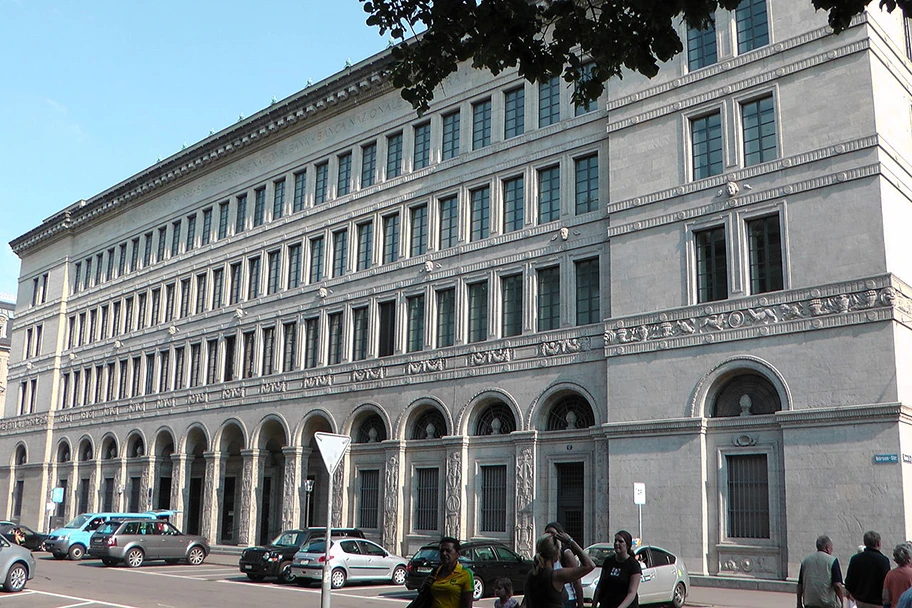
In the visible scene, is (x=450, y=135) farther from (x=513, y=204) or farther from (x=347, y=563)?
(x=347, y=563)

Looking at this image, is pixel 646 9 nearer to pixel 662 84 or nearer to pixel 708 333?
pixel 708 333

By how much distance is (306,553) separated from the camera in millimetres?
27547

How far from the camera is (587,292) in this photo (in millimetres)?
30641

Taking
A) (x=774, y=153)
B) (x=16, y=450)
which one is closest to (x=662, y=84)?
(x=774, y=153)

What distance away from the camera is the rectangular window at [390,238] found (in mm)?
37656

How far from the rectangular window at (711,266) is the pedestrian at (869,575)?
51.8 feet

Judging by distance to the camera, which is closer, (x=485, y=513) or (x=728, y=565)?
(x=728, y=565)

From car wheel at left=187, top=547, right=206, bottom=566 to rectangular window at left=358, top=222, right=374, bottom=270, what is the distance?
40.5 feet

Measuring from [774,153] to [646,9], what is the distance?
18873mm

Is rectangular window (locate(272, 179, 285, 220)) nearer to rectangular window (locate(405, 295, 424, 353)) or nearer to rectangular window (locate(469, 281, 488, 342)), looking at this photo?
rectangular window (locate(405, 295, 424, 353))

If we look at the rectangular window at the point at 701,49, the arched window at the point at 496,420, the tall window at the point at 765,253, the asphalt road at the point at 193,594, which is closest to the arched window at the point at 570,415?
the arched window at the point at 496,420

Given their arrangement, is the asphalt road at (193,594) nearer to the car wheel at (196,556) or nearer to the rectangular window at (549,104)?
the car wheel at (196,556)

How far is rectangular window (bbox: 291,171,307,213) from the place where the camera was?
1684 inches

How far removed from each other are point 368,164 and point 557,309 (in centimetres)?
1236
